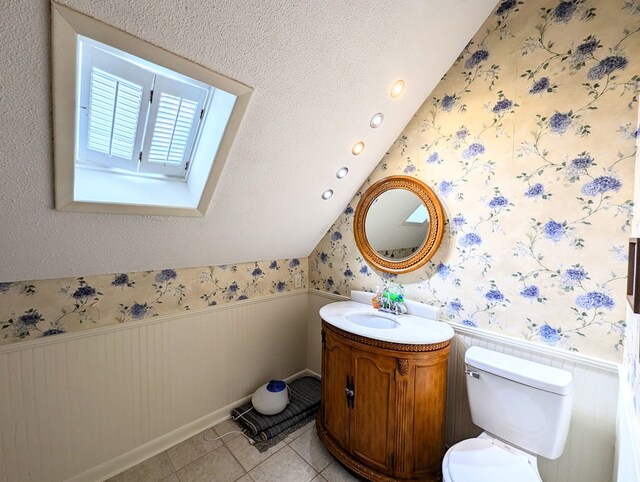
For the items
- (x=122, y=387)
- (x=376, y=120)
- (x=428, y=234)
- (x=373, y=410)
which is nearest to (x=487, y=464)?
(x=373, y=410)

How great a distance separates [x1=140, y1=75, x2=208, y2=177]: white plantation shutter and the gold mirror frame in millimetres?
1251

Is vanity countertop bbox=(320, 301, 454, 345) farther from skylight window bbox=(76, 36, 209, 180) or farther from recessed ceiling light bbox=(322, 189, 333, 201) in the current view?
skylight window bbox=(76, 36, 209, 180)

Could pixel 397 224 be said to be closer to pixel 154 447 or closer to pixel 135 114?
pixel 135 114

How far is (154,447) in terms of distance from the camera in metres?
1.80

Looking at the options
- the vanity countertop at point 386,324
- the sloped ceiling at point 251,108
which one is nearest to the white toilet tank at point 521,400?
the vanity countertop at point 386,324

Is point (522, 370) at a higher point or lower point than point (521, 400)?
higher

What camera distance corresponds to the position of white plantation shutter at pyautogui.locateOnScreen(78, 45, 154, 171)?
1.14m

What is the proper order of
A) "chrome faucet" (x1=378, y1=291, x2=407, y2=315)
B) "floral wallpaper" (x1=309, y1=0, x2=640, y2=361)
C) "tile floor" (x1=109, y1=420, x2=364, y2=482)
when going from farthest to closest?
"chrome faucet" (x1=378, y1=291, x2=407, y2=315)
"tile floor" (x1=109, y1=420, x2=364, y2=482)
"floral wallpaper" (x1=309, y1=0, x2=640, y2=361)

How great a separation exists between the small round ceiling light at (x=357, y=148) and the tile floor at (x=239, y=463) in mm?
1958

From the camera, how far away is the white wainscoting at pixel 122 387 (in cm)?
140

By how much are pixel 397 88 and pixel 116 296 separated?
2.01 metres

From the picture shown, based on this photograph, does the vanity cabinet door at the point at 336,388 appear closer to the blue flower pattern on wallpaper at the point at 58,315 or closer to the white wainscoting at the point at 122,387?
the white wainscoting at the point at 122,387

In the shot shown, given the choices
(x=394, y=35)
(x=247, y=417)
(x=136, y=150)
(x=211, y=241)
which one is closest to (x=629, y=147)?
(x=394, y=35)

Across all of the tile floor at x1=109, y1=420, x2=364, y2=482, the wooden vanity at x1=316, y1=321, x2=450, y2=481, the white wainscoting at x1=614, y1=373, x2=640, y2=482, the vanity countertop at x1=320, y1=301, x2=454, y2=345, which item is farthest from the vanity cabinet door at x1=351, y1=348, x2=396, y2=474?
the white wainscoting at x1=614, y1=373, x2=640, y2=482
